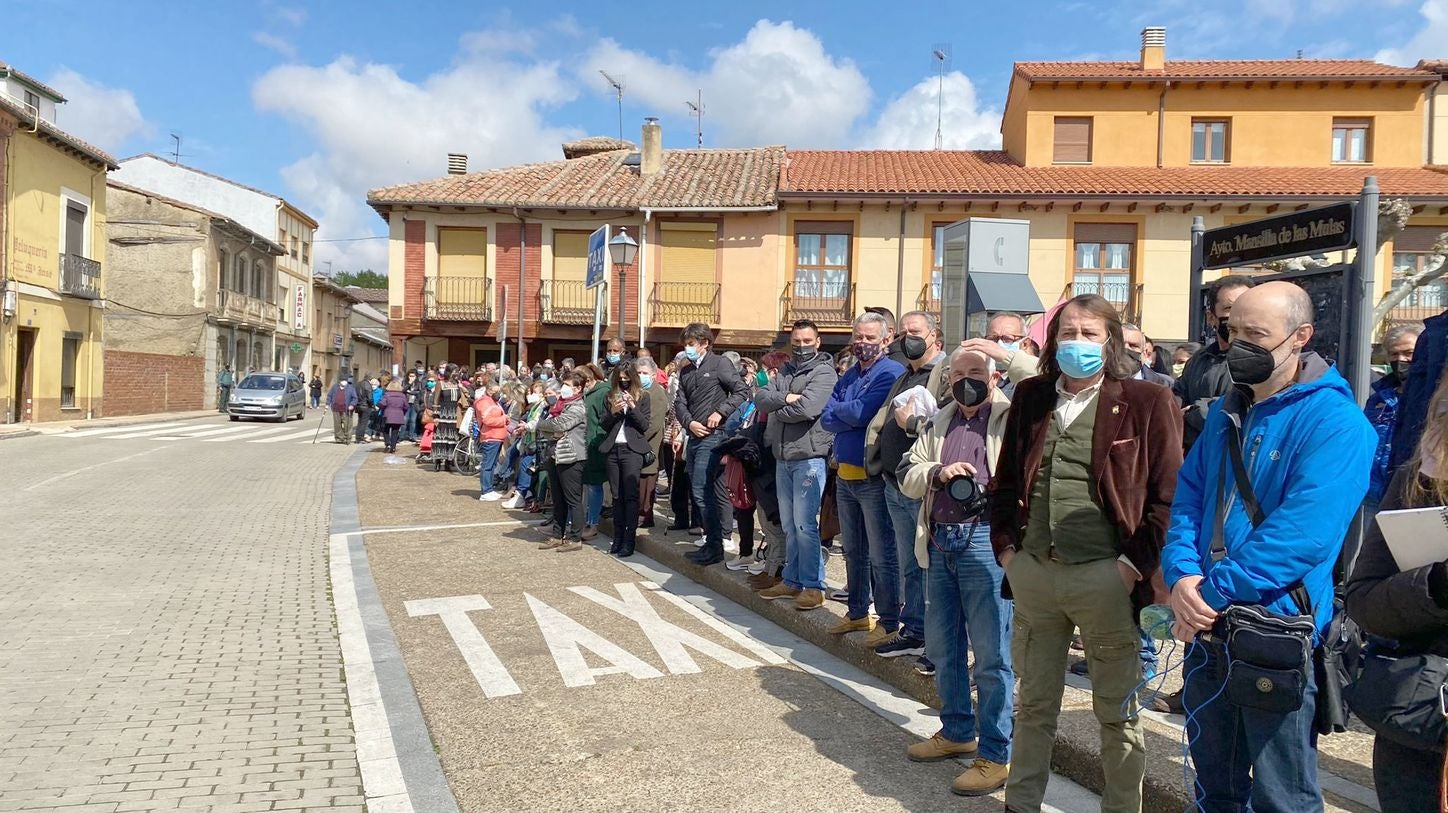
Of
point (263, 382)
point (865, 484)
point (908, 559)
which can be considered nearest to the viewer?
point (908, 559)

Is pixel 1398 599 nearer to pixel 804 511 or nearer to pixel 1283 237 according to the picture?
pixel 1283 237

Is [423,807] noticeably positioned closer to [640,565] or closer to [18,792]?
[18,792]

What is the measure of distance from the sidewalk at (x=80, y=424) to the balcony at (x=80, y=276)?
3774 millimetres

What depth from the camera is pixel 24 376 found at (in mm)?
26266

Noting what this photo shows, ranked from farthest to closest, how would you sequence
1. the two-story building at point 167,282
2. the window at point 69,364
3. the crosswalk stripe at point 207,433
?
1. the two-story building at point 167,282
2. the window at point 69,364
3. the crosswalk stripe at point 207,433

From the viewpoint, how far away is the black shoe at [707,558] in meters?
7.69

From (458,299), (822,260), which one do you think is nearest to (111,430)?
(458,299)

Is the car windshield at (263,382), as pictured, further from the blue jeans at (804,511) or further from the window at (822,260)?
the blue jeans at (804,511)

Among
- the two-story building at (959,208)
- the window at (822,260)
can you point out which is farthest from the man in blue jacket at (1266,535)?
the window at (822,260)

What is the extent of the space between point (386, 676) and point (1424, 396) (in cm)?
497

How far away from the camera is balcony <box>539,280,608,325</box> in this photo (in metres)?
24.8

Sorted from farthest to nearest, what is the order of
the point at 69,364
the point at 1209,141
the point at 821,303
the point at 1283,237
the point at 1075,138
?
the point at 69,364, the point at 1075,138, the point at 1209,141, the point at 821,303, the point at 1283,237

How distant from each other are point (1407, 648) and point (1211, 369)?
274 cm

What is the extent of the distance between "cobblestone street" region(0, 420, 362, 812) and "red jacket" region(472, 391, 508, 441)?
2.38m
